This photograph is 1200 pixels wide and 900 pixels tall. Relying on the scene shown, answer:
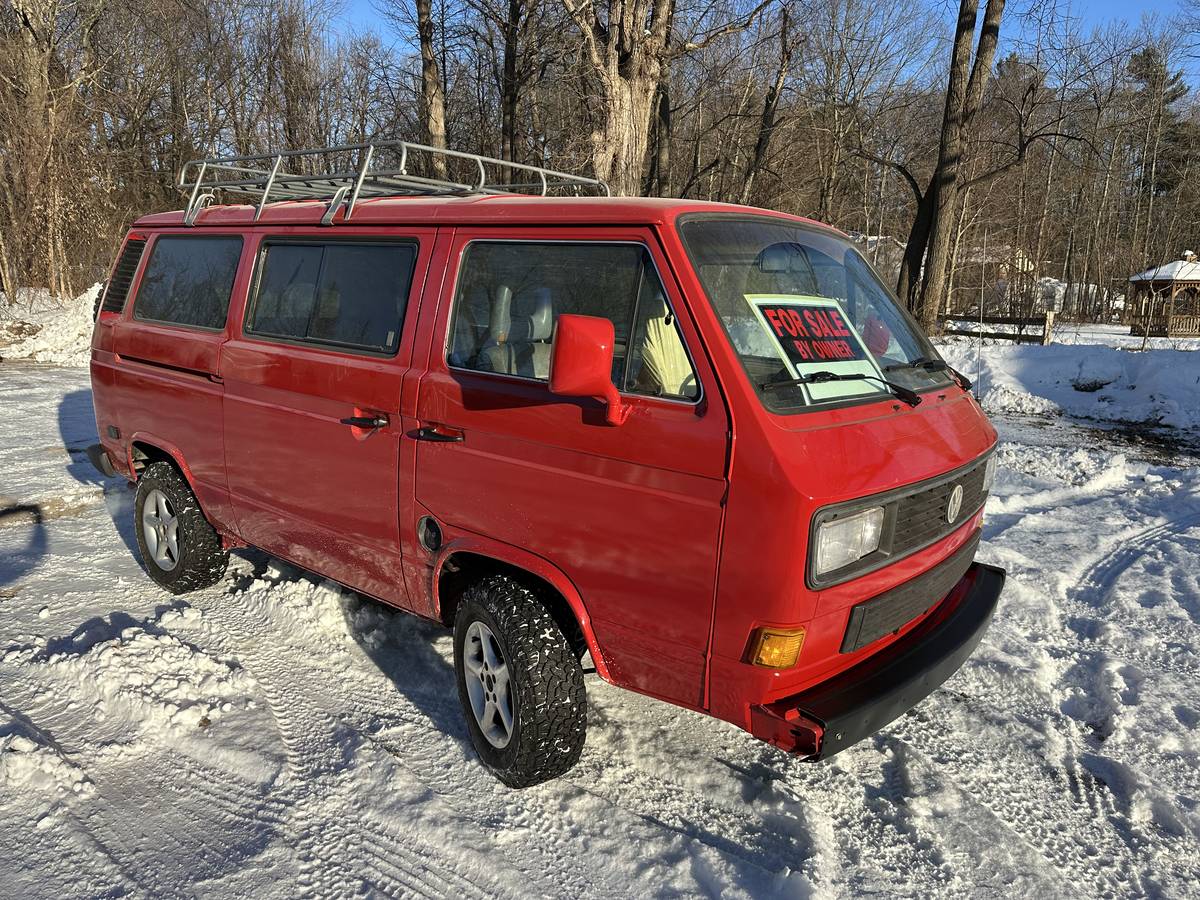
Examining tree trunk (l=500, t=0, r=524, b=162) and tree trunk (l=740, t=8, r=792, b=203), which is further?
tree trunk (l=500, t=0, r=524, b=162)

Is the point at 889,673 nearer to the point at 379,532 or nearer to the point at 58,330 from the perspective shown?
the point at 379,532

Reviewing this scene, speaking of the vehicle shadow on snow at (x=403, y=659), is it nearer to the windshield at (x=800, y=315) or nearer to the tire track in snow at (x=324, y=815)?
the tire track in snow at (x=324, y=815)

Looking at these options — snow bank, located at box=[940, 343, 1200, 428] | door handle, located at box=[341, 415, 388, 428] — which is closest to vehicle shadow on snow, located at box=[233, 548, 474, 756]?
door handle, located at box=[341, 415, 388, 428]

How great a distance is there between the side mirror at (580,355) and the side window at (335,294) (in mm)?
1178

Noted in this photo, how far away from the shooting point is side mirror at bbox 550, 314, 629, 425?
249 cm

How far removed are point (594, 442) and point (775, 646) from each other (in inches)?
34.9

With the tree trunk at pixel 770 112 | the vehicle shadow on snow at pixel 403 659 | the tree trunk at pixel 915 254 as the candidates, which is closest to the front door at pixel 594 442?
the vehicle shadow on snow at pixel 403 659

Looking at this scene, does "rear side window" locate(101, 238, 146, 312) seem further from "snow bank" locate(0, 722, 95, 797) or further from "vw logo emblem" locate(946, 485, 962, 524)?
"vw logo emblem" locate(946, 485, 962, 524)

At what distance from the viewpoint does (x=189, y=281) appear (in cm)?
468

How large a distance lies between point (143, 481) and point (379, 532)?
2316 millimetres

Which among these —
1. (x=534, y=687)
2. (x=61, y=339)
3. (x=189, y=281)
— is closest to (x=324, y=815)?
(x=534, y=687)

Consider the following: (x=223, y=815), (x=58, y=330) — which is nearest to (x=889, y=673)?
(x=223, y=815)

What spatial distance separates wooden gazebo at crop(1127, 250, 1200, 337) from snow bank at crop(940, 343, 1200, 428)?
56.6ft

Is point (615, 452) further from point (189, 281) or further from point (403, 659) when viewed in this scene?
point (189, 281)
